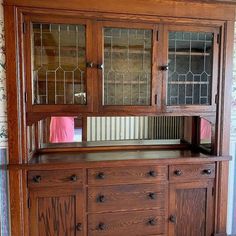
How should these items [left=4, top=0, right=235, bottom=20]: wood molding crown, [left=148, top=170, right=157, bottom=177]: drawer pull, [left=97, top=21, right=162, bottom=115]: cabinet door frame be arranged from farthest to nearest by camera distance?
1. [left=148, top=170, right=157, bottom=177]: drawer pull
2. [left=97, top=21, right=162, bottom=115]: cabinet door frame
3. [left=4, top=0, right=235, bottom=20]: wood molding crown

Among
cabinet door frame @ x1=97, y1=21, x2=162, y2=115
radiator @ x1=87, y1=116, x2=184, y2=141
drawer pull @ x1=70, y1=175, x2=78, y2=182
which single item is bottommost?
drawer pull @ x1=70, y1=175, x2=78, y2=182

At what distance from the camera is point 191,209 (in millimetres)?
2020

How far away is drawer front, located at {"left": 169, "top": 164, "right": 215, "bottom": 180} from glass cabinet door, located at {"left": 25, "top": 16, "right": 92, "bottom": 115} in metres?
0.85

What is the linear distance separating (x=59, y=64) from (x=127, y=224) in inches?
51.4

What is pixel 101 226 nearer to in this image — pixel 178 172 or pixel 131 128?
pixel 178 172

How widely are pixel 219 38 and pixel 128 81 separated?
78 cm

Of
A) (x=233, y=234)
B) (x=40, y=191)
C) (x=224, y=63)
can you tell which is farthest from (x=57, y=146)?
(x=233, y=234)

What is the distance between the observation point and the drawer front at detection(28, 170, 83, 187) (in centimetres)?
179

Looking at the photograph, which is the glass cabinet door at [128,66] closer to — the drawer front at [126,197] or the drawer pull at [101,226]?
the drawer front at [126,197]

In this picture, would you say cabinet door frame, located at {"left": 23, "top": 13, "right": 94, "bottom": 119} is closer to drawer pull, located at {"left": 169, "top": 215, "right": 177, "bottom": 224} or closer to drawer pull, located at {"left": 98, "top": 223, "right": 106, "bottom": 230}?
drawer pull, located at {"left": 98, "top": 223, "right": 106, "bottom": 230}

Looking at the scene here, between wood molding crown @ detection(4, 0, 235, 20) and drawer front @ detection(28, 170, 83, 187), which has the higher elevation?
wood molding crown @ detection(4, 0, 235, 20)

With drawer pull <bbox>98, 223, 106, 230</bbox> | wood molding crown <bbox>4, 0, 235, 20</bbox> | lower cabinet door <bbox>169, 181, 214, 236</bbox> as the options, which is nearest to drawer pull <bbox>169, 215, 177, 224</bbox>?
lower cabinet door <bbox>169, 181, 214, 236</bbox>

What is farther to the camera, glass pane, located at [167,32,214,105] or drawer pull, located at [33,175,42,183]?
glass pane, located at [167,32,214,105]

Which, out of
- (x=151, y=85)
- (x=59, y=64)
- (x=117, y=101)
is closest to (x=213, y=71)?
(x=151, y=85)
